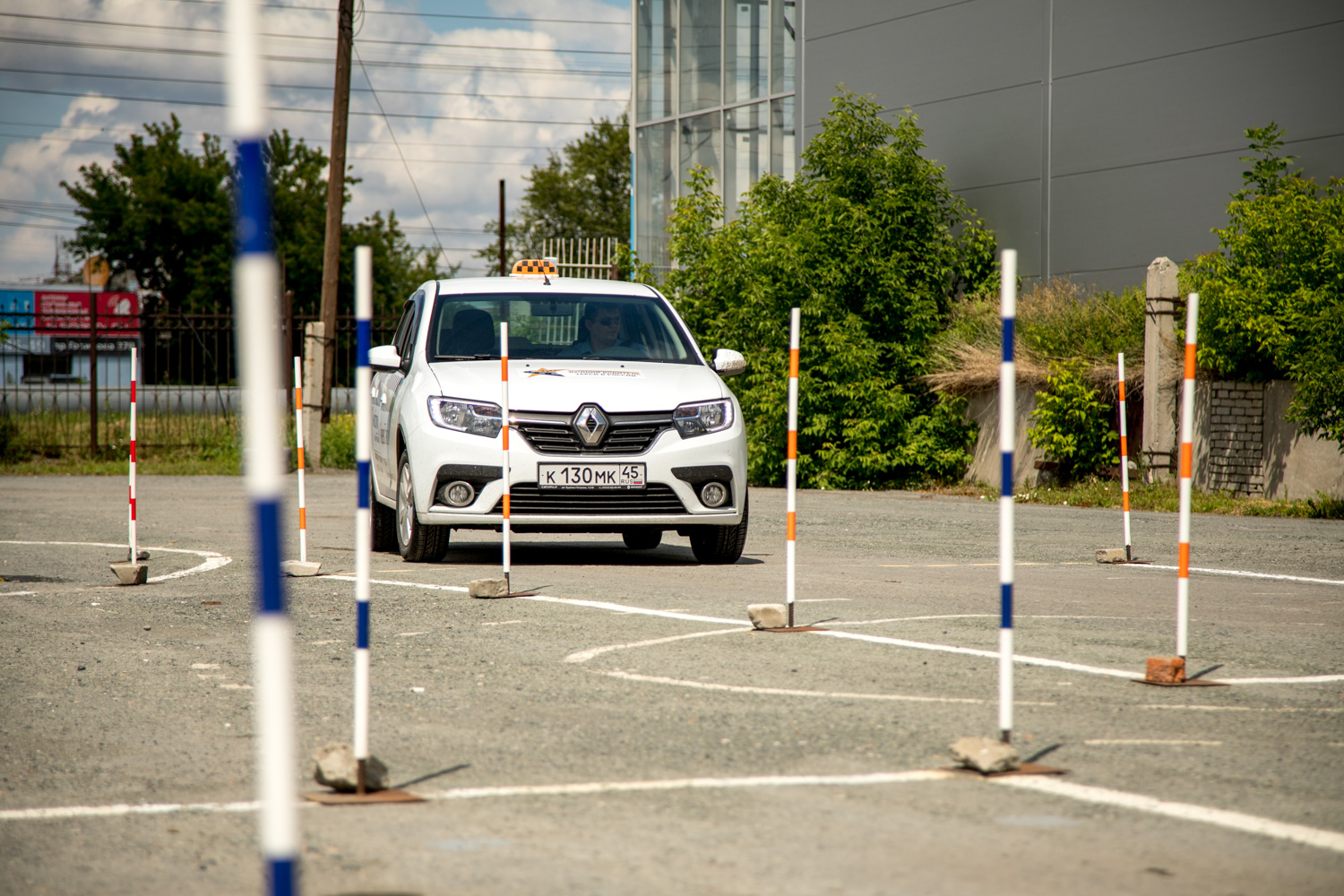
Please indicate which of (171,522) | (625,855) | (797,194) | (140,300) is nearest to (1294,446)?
(797,194)

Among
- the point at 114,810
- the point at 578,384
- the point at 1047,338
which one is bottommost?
the point at 114,810

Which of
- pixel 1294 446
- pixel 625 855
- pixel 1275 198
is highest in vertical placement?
pixel 1275 198

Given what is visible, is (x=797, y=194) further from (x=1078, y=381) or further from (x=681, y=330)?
(x=681, y=330)

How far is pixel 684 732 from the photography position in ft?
16.2

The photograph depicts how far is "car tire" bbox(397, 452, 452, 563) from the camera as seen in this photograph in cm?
1010

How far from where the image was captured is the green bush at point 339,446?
26391 mm

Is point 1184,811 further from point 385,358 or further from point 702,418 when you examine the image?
point 385,358

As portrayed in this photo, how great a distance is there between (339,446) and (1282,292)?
53.9 feet

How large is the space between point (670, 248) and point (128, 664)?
1866cm

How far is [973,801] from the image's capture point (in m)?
4.05

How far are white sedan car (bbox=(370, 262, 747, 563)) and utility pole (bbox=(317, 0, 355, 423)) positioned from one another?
635 inches

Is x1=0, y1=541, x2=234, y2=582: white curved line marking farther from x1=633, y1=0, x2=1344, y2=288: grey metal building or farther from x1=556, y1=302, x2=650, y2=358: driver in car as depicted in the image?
x1=633, y1=0, x2=1344, y2=288: grey metal building

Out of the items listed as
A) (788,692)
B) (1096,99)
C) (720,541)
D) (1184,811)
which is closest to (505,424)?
(720,541)

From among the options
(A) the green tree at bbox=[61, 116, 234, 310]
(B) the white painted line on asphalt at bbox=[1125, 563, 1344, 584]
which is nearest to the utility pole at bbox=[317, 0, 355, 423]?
(B) the white painted line on asphalt at bbox=[1125, 563, 1344, 584]
